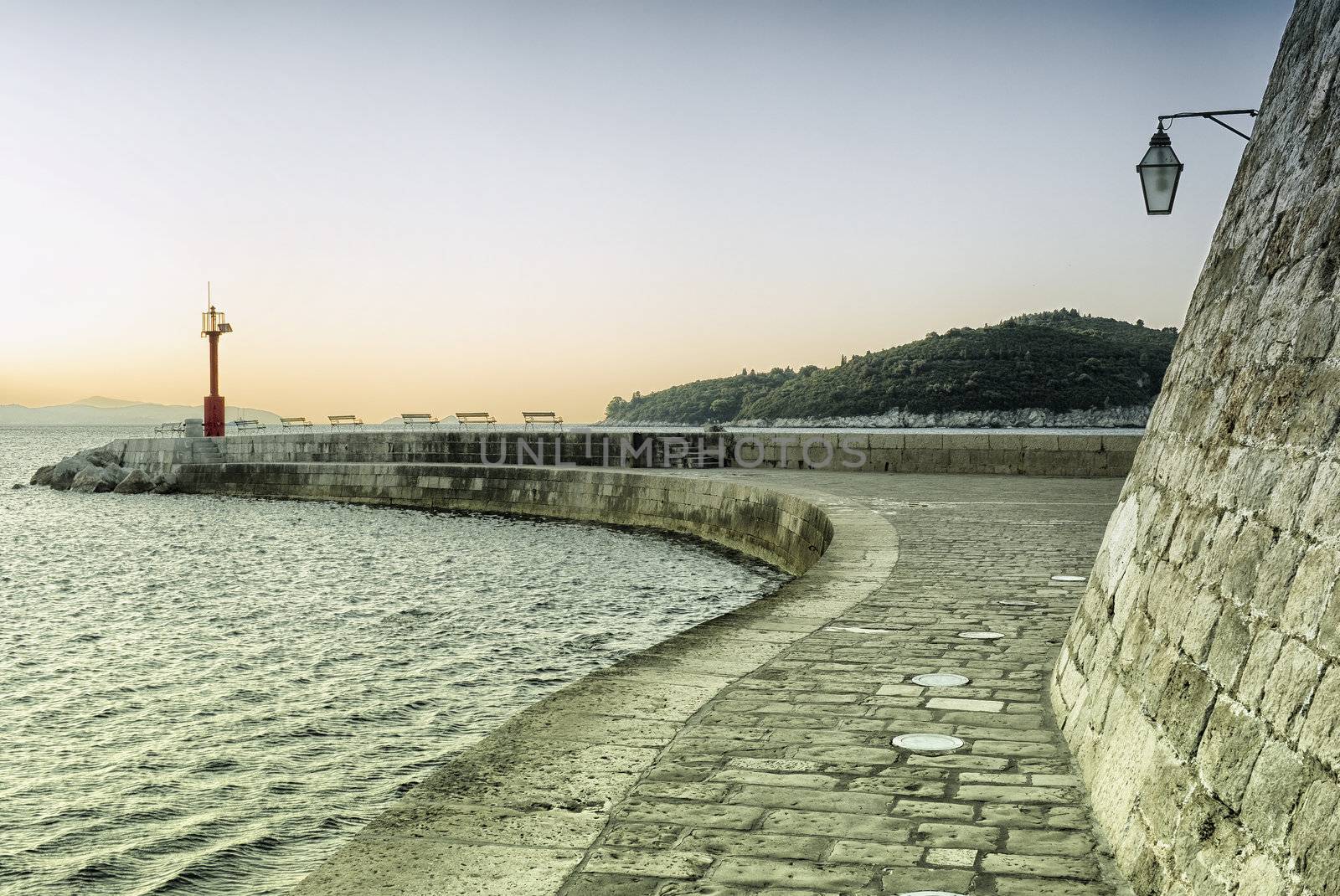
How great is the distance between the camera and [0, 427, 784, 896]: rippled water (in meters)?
5.09


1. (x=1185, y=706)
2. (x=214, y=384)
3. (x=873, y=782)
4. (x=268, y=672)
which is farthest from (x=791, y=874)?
(x=214, y=384)

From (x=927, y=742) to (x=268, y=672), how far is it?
6352 millimetres

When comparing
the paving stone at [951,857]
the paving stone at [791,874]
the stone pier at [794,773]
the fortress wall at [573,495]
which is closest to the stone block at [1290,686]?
the stone pier at [794,773]

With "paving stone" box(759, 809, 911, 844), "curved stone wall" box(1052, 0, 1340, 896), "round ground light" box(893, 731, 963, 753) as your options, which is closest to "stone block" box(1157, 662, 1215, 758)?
"curved stone wall" box(1052, 0, 1340, 896)

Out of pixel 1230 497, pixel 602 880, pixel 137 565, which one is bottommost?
pixel 137 565

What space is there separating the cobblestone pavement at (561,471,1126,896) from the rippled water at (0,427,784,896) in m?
2.10

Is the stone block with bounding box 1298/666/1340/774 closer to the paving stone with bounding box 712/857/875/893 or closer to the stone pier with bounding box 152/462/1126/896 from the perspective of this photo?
the stone pier with bounding box 152/462/1126/896

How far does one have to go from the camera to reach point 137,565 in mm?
16672

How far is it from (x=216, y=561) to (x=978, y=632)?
14.2 m

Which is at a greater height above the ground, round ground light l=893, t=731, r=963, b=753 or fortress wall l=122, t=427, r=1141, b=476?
fortress wall l=122, t=427, r=1141, b=476

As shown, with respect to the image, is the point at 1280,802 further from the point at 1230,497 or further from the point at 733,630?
the point at 733,630

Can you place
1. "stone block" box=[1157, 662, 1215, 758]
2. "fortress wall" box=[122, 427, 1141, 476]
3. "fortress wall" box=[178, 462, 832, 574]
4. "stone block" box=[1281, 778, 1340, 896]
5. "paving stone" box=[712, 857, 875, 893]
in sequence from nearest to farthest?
"stone block" box=[1281, 778, 1340, 896], "stone block" box=[1157, 662, 1215, 758], "paving stone" box=[712, 857, 875, 893], "fortress wall" box=[178, 462, 832, 574], "fortress wall" box=[122, 427, 1141, 476]

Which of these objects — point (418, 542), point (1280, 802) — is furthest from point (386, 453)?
point (1280, 802)

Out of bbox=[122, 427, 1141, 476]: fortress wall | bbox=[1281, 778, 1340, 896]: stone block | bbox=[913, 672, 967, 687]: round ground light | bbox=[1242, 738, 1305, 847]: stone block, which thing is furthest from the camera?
bbox=[122, 427, 1141, 476]: fortress wall
